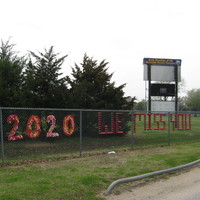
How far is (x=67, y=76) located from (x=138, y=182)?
9510mm

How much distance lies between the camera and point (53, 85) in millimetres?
14227

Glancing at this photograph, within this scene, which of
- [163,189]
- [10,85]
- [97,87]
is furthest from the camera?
[97,87]

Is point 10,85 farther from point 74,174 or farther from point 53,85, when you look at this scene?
point 74,174

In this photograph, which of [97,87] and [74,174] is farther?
[97,87]

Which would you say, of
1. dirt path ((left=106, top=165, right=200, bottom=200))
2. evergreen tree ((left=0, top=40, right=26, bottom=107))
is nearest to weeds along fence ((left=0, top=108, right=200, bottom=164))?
evergreen tree ((left=0, top=40, right=26, bottom=107))

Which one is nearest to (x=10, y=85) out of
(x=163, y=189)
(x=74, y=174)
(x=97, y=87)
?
(x=97, y=87)

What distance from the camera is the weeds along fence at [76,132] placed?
31.5ft

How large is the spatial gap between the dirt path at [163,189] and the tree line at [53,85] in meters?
7.48

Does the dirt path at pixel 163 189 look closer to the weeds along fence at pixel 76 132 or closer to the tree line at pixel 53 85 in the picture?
the weeds along fence at pixel 76 132

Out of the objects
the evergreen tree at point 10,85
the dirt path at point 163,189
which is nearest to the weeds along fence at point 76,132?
the evergreen tree at point 10,85

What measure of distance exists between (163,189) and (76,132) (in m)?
7.15

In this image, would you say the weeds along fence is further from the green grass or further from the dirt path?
the dirt path

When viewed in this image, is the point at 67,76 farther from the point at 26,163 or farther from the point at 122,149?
the point at 26,163

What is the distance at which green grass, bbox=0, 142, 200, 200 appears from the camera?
18.3 feet
